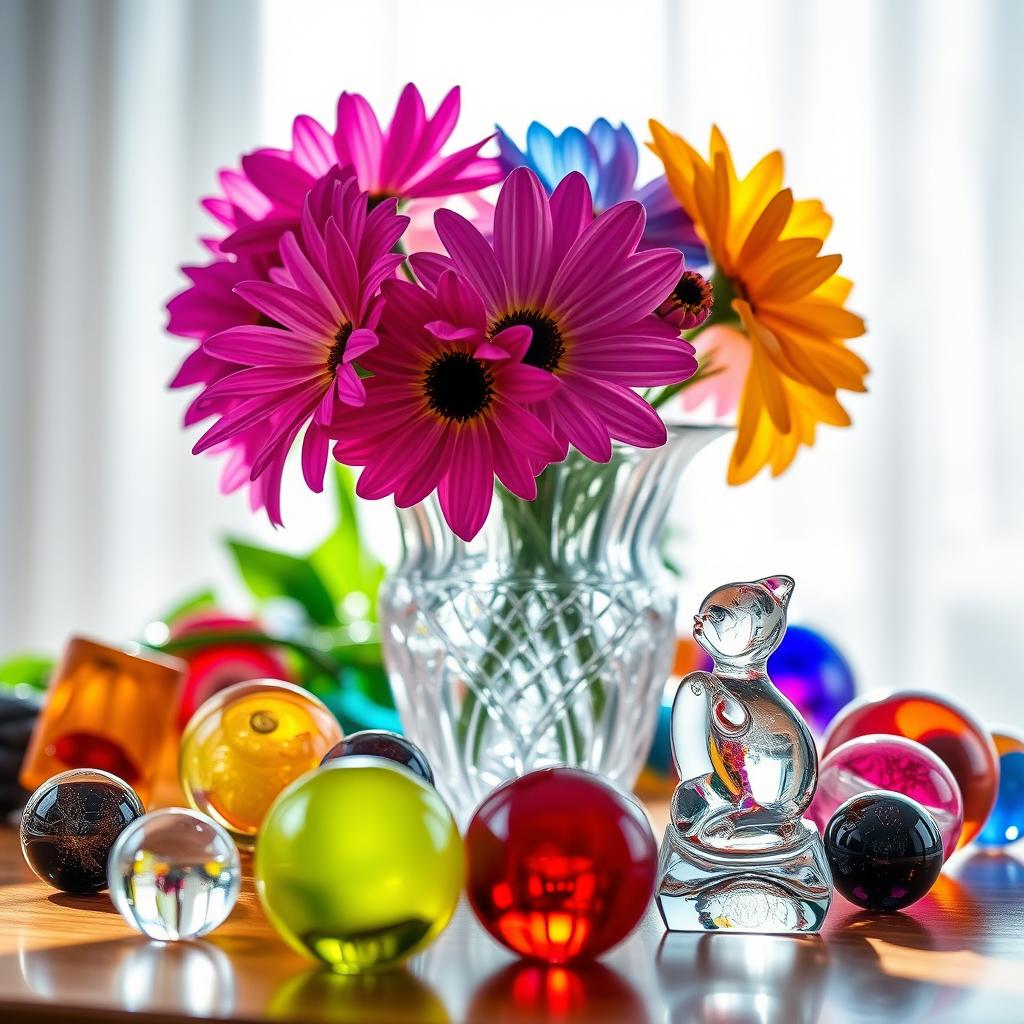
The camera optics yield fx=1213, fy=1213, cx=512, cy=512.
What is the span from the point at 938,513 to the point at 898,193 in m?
0.38

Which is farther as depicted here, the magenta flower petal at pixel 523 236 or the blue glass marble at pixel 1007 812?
the blue glass marble at pixel 1007 812

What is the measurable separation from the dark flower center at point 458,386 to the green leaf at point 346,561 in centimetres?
63

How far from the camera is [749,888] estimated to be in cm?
41

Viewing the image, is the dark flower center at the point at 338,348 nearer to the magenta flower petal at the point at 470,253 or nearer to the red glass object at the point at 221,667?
the magenta flower petal at the point at 470,253

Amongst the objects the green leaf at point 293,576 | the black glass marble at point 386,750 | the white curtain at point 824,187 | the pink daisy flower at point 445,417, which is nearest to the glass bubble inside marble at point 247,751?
the black glass marble at point 386,750

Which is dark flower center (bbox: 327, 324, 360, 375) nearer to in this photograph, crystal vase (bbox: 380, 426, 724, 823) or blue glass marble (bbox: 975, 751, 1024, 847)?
crystal vase (bbox: 380, 426, 724, 823)

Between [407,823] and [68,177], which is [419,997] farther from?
[68,177]

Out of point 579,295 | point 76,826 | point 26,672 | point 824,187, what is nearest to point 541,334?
point 579,295

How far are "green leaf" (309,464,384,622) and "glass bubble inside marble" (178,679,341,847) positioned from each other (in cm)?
55

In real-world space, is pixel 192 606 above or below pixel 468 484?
below

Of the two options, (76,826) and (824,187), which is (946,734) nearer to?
(76,826)

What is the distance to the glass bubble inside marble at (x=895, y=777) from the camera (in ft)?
1.58

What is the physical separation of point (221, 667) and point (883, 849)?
0.49 m

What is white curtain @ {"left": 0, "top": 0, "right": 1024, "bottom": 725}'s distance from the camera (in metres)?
1.42
